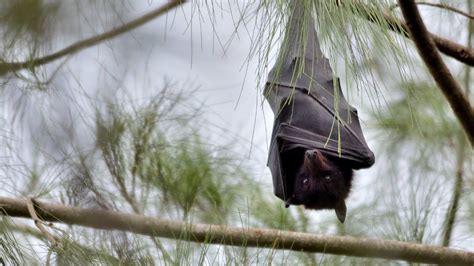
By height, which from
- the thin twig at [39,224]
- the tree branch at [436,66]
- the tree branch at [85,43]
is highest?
the tree branch at [85,43]

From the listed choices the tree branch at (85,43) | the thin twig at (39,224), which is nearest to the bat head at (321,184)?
the tree branch at (85,43)

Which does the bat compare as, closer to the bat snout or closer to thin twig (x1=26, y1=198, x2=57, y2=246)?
the bat snout

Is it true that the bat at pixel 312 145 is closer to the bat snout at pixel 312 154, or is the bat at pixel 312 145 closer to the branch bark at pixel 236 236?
the bat snout at pixel 312 154

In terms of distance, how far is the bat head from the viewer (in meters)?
3.12

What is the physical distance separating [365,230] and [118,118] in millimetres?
1249

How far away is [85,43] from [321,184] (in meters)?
1.03

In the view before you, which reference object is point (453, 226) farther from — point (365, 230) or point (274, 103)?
point (274, 103)

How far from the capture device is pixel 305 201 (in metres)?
3.20

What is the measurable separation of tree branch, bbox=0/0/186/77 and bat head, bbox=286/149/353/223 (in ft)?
2.42

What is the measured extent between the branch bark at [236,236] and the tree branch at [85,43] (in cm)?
39

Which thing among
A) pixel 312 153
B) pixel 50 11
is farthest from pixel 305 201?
pixel 50 11

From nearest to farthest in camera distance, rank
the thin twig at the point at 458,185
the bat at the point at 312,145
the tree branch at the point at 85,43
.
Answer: the tree branch at the point at 85,43, the bat at the point at 312,145, the thin twig at the point at 458,185

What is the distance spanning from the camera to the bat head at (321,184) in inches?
123

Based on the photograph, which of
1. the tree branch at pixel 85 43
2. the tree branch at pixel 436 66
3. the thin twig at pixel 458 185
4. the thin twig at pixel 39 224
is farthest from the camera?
the thin twig at pixel 458 185
